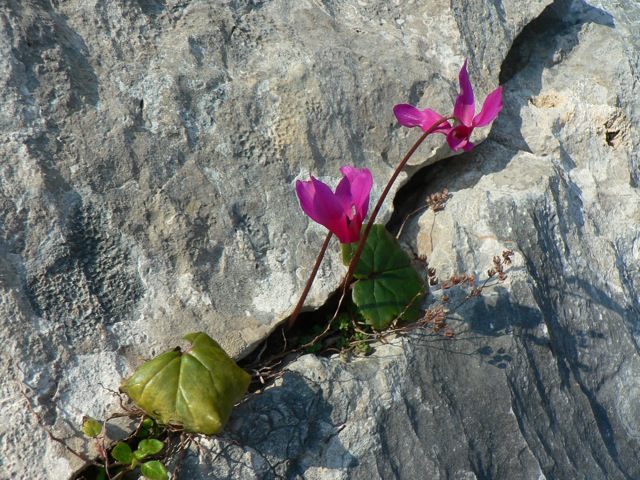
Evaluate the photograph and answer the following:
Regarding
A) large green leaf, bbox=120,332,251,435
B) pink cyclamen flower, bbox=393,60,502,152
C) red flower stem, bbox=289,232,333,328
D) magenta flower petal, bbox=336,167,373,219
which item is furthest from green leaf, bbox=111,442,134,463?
pink cyclamen flower, bbox=393,60,502,152

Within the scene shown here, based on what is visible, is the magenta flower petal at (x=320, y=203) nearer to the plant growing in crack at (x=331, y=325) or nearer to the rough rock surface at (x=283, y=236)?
the plant growing in crack at (x=331, y=325)

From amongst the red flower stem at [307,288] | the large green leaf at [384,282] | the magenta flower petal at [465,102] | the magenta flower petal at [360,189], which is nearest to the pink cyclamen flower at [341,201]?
the magenta flower petal at [360,189]

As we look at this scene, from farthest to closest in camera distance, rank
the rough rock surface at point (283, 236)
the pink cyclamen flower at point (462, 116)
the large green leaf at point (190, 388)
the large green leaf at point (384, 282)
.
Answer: the large green leaf at point (384, 282), the pink cyclamen flower at point (462, 116), the rough rock surface at point (283, 236), the large green leaf at point (190, 388)

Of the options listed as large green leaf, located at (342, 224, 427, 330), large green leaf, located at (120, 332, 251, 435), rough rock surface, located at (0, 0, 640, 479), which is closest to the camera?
large green leaf, located at (120, 332, 251, 435)

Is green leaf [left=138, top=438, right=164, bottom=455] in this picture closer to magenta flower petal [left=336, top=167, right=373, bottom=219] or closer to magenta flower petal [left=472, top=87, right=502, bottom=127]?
magenta flower petal [left=336, top=167, right=373, bottom=219]

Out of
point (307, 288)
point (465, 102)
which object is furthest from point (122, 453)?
point (465, 102)

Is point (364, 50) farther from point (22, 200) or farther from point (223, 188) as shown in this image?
point (22, 200)
